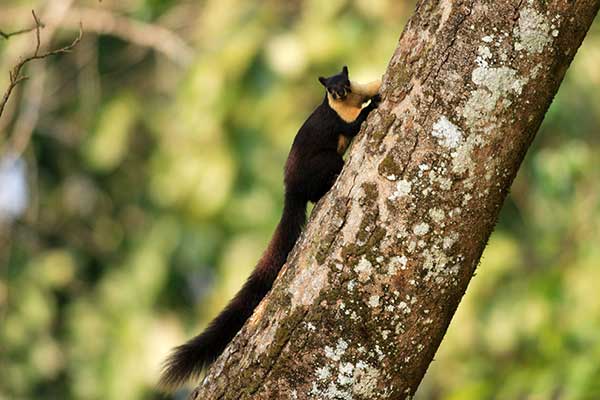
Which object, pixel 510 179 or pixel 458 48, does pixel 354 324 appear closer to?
pixel 510 179

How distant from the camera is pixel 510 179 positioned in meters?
2.10

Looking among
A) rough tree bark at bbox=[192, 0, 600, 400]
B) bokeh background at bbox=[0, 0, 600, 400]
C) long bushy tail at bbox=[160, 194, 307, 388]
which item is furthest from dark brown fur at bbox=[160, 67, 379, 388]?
bokeh background at bbox=[0, 0, 600, 400]

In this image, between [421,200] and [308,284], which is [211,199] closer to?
[308,284]

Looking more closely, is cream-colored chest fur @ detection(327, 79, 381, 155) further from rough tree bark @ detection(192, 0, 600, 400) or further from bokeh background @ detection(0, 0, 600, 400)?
bokeh background @ detection(0, 0, 600, 400)

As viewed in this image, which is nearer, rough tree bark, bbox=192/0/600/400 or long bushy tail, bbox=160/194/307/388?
rough tree bark, bbox=192/0/600/400

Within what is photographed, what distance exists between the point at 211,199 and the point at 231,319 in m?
3.80

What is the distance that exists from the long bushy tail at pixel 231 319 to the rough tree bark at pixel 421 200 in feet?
1.83

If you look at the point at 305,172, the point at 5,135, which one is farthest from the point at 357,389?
the point at 5,135

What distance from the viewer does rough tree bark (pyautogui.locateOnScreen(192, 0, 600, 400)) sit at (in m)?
2.06

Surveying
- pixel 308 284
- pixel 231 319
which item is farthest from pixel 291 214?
pixel 308 284

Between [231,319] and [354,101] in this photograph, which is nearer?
[231,319]

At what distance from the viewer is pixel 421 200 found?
2.08 metres

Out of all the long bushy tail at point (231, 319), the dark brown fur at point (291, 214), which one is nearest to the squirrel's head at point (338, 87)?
the dark brown fur at point (291, 214)

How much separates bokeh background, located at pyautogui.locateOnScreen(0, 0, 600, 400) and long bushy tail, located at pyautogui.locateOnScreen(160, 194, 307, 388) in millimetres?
1549
